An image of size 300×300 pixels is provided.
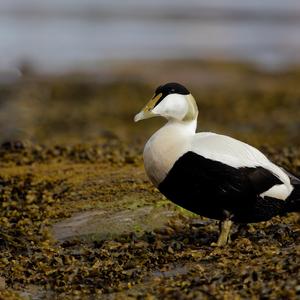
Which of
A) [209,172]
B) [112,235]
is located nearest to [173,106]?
[209,172]

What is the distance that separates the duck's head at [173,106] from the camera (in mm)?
6695

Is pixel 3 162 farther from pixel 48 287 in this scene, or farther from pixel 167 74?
pixel 167 74

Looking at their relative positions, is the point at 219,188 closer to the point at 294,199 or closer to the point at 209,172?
the point at 209,172

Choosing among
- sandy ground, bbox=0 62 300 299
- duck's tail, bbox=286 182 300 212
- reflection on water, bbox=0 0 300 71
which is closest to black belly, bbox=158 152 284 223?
duck's tail, bbox=286 182 300 212

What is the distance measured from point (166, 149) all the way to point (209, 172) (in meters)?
0.33

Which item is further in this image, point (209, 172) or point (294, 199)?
point (294, 199)

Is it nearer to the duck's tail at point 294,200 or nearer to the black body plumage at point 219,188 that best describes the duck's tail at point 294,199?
the duck's tail at point 294,200

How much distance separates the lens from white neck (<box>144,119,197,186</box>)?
6.52 meters

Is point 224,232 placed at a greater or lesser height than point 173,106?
lesser

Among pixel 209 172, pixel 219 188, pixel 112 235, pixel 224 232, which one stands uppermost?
pixel 209 172

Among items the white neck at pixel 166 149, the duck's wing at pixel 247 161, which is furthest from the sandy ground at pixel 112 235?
the white neck at pixel 166 149

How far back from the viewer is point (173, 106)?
6691mm

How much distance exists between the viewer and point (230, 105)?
1750 centimetres

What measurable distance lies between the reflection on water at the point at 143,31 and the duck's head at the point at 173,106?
11.4 m
